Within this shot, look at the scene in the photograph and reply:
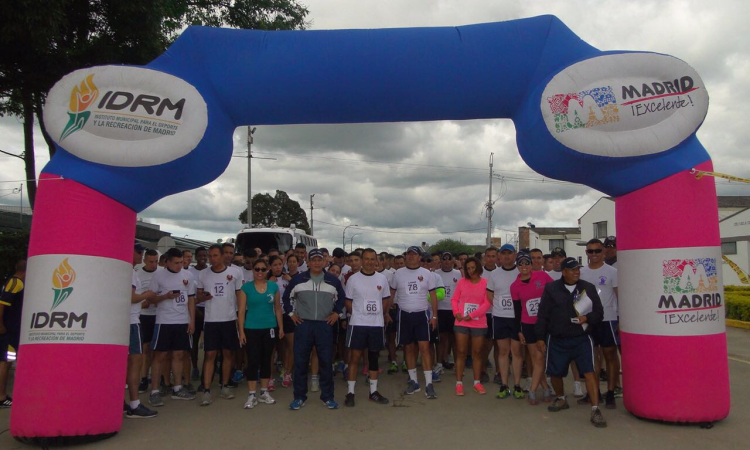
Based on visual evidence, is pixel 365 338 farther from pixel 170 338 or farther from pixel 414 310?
pixel 170 338

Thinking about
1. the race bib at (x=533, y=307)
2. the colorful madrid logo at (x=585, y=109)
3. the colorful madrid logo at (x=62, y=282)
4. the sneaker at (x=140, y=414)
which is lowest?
the sneaker at (x=140, y=414)

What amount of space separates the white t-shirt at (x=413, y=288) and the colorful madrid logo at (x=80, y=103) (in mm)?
3988

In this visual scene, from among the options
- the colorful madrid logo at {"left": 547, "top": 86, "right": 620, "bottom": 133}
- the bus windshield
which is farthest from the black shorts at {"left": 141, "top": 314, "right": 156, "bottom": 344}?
the bus windshield

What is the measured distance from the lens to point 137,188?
5117 millimetres

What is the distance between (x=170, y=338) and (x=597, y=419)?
4718 millimetres

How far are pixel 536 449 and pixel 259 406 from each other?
120 inches

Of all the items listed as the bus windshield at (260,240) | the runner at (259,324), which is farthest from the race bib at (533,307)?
the bus windshield at (260,240)

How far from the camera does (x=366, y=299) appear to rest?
249 inches

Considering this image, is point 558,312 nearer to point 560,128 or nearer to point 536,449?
point 536,449

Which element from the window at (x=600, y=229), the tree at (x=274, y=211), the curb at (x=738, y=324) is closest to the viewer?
the curb at (x=738, y=324)

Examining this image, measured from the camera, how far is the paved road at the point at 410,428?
468 cm

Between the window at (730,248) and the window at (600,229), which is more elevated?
the window at (600,229)

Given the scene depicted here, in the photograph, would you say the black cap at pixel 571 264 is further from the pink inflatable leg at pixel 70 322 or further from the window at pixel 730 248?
the window at pixel 730 248

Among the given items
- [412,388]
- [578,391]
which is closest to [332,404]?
[412,388]
